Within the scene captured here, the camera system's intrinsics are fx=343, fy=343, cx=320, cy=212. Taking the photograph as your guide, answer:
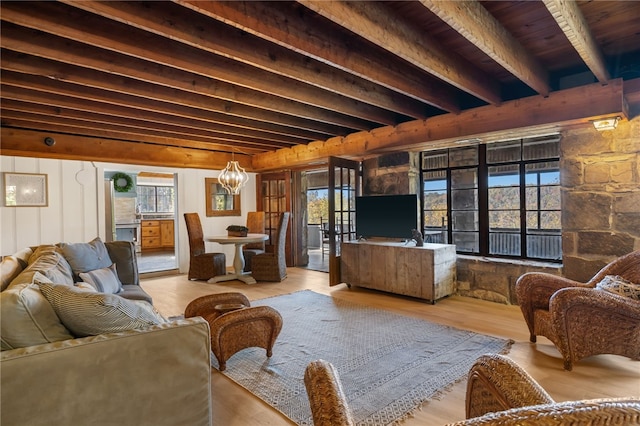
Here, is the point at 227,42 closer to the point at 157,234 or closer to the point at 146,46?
the point at 146,46

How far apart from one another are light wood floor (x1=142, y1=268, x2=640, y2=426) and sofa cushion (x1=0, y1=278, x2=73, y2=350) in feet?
3.39

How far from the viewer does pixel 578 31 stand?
2215 millimetres

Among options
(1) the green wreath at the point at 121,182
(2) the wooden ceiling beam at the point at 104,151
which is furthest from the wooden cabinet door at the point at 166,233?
(2) the wooden ceiling beam at the point at 104,151

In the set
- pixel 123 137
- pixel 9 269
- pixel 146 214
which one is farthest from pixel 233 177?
pixel 146 214

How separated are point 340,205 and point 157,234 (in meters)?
6.96

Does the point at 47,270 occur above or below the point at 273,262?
above

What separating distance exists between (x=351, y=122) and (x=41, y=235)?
4.90 meters

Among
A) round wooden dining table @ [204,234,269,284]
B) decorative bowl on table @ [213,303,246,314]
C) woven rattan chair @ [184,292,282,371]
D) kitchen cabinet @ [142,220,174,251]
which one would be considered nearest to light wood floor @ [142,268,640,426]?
woven rattan chair @ [184,292,282,371]

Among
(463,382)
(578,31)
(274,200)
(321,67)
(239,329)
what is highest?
(321,67)

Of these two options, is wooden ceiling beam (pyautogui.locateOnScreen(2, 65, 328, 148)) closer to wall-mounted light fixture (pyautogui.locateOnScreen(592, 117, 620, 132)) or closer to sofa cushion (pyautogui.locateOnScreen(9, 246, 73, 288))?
sofa cushion (pyautogui.locateOnScreen(9, 246, 73, 288))

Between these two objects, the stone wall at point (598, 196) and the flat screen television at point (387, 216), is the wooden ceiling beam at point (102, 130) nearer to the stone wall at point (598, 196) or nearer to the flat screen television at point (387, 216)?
the flat screen television at point (387, 216)

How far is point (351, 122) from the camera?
4.72 m

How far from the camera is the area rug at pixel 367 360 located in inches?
83.0

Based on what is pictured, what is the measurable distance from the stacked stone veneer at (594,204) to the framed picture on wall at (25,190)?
6488 mm
